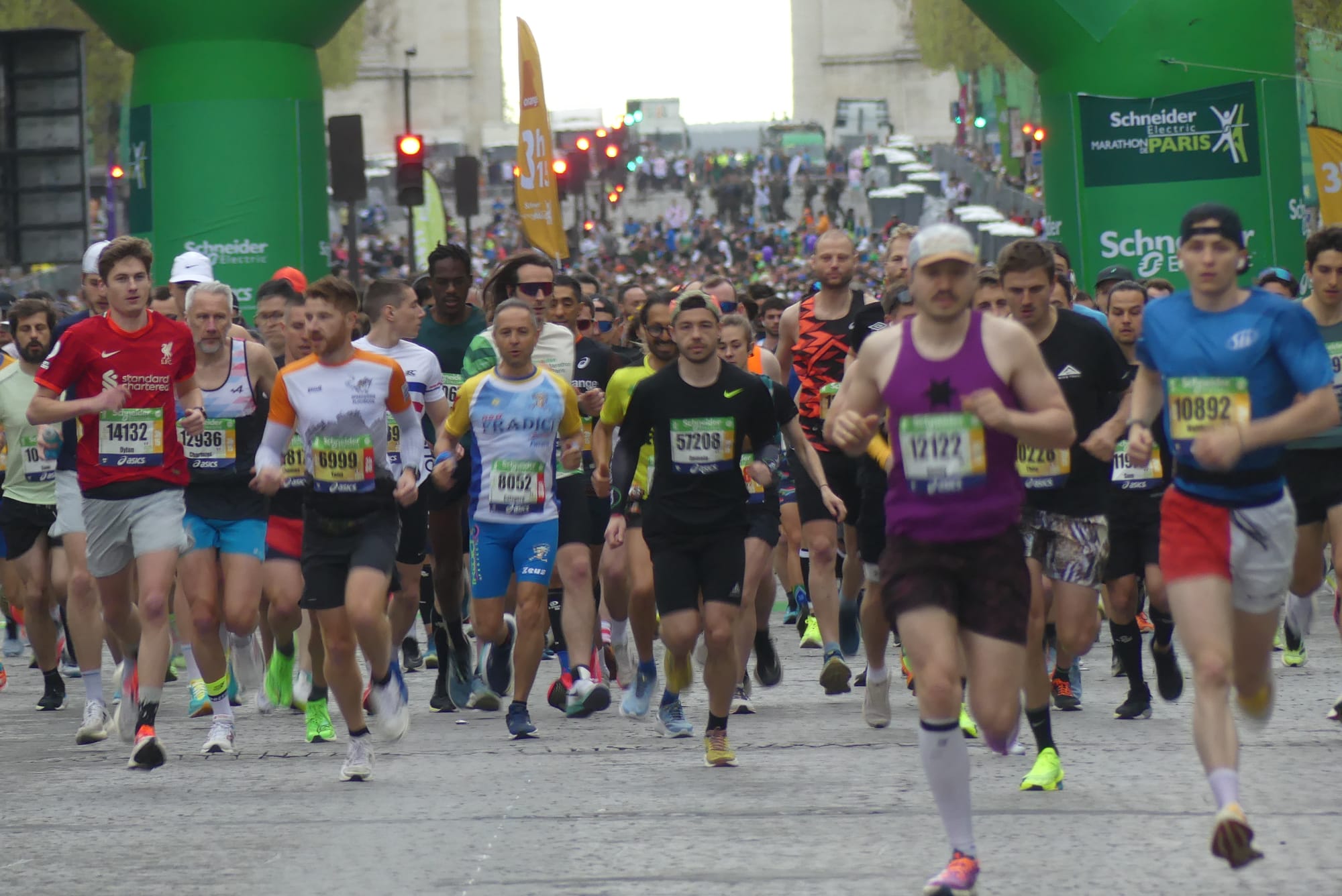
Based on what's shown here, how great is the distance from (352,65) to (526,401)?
198ft

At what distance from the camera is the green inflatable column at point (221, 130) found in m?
19.5

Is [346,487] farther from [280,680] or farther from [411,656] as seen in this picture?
[411,656]

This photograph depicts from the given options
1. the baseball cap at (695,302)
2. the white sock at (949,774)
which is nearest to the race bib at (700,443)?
the baseball cap at (695,302)

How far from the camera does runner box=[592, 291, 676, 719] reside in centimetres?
960

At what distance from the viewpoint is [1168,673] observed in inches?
380

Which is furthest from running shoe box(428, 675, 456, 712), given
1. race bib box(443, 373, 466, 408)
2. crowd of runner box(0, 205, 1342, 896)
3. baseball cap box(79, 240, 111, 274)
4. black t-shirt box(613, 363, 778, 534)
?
baseball cap box(79, 240, 111, 274)

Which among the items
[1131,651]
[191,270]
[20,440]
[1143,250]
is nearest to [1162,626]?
[1131,651]

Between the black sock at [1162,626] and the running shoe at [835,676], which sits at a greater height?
the black sock at [1162,626]

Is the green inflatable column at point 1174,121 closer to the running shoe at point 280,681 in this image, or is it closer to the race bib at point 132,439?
the running shoe at point 280,681

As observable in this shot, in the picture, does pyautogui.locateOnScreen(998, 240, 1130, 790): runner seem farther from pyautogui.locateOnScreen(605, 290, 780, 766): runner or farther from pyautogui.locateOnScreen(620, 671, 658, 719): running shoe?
pyautogui.locateOnScreen(620, 671, 658, 719): running shoe

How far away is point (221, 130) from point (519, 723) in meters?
11.5

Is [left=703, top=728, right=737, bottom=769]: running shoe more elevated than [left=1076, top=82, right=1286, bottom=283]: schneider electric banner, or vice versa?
[left=1076, top=82, right=1286, bottom=283]: schneider electric banner

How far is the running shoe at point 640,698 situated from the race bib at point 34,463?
332 centimetres

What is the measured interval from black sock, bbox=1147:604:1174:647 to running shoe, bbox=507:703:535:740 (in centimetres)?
276
